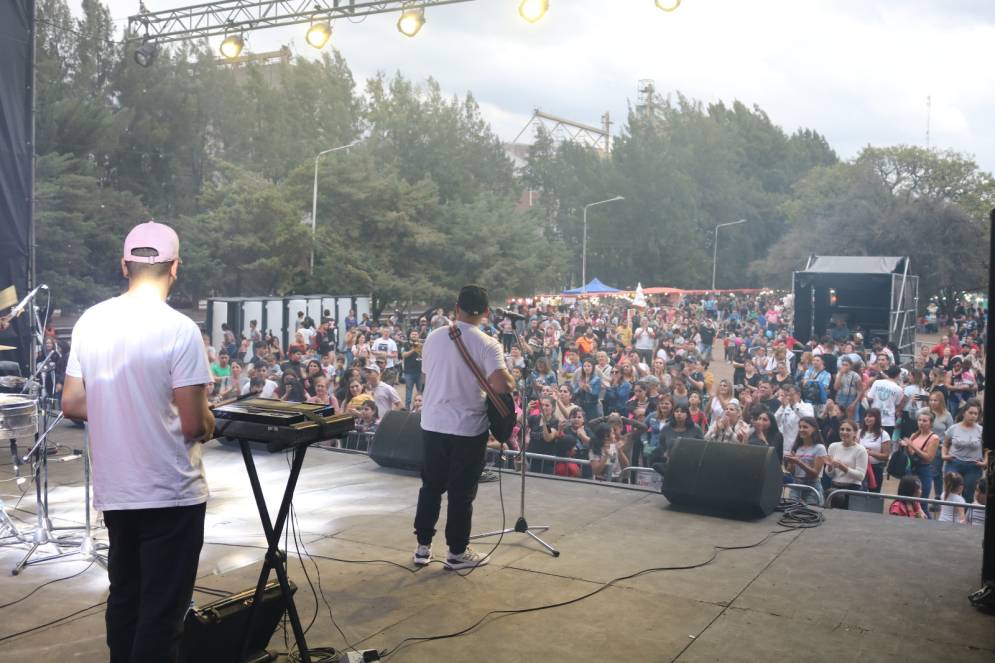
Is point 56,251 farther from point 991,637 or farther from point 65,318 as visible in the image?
point 991,637

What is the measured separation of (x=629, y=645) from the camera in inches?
171

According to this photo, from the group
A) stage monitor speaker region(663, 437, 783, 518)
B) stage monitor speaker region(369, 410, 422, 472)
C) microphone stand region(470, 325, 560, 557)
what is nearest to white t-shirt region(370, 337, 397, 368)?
stage monitor speaker region(369, 410, 422, 472)

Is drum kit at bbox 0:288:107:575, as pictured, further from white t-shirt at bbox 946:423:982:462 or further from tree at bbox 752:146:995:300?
tree at bbox 752:146:995:300

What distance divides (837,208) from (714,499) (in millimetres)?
44540

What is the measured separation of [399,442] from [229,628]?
4.66 metres

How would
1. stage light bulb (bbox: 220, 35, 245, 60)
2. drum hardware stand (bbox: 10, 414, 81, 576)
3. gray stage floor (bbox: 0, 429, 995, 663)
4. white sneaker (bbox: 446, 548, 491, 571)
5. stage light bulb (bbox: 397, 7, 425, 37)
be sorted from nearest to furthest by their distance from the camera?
gray stage floor (bbox: 0, 429, 995, 663) < white sneaker (bbox: 446, 548, 491, 571) < drum hardware stand (bbox: 10, 414, 81, 576) < stage light bulb (bbox: 397, 7, 425, 37) < stage light bulb (bbox: 220, 35, 245, 60)

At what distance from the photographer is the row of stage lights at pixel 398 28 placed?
11289mm

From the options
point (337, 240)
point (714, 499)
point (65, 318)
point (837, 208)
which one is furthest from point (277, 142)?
point (714, 499)

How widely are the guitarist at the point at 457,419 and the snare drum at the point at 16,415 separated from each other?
2.69 m

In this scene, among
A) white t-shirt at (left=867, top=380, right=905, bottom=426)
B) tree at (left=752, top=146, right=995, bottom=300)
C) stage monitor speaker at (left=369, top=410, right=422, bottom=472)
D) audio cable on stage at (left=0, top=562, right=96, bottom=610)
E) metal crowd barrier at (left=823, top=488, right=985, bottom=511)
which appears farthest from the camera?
tree at (left=752, top=146, right=995, bottom=300)

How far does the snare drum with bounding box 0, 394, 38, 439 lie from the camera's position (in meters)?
5.87

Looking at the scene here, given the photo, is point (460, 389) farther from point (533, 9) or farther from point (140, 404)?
point (533, 9)

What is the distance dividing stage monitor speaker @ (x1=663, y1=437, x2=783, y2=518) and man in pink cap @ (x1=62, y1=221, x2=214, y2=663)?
4.52m

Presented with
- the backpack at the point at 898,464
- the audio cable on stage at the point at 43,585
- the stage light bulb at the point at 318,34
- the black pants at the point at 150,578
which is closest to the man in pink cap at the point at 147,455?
the black pants at the point at 150,578
